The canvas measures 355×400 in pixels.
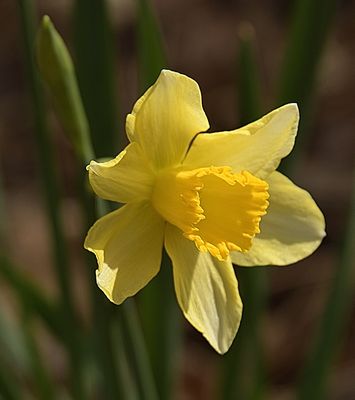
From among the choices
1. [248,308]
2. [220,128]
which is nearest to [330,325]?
[248,308]

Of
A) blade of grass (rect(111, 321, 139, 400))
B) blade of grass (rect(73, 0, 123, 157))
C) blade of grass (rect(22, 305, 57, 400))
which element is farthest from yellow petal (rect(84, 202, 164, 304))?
blade of grass (rect(22, 305, 57, 400))

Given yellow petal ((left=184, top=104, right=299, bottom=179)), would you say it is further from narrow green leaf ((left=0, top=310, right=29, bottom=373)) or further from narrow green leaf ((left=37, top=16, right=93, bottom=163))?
narrow green leaf ((left=0, top=310, right=29, bottom=373))

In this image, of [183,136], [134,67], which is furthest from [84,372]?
[134,67]

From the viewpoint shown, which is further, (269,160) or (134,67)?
(134,67)

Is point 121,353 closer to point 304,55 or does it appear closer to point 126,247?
point 126,247

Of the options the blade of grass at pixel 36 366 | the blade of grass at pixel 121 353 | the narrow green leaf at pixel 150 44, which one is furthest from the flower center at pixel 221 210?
the blade of grass at pixel 36 366

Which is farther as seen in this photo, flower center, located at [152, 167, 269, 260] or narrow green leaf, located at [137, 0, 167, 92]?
narrow green leaf, located at [137, 0, 167, 92]

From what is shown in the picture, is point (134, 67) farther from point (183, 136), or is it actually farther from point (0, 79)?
point (183, 136)
